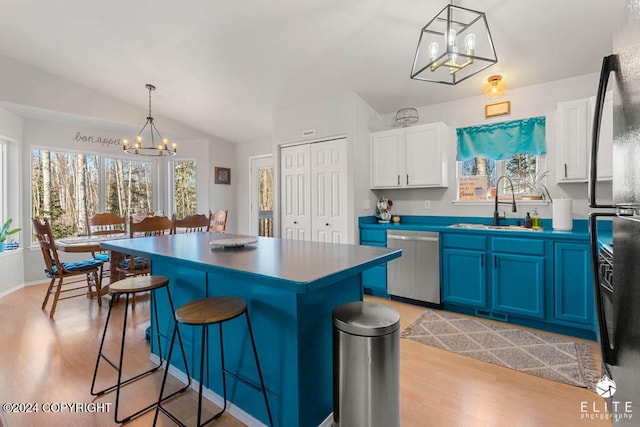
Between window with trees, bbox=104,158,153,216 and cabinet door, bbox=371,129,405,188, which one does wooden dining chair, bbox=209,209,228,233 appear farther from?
window with trees, bbox=104,158,153,216

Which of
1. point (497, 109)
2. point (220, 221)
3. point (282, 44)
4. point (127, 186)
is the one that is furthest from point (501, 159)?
point (127, 186)

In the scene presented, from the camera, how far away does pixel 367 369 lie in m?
1.29

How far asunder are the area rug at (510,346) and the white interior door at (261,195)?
12.3 feet

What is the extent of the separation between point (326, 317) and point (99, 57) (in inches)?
173

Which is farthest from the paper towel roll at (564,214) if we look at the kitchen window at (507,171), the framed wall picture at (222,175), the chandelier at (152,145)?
the framed wall picture at (222,175)

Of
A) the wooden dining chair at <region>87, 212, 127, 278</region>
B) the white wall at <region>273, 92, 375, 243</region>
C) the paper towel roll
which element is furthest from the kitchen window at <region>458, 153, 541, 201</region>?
the wooden dining chair at <region>87, 212, 127, 278</region>

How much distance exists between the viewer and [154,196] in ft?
19.8

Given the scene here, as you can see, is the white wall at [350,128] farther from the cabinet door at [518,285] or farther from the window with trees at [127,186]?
the window with trees at [127,186]

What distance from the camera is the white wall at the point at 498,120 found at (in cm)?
311

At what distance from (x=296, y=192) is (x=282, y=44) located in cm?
199

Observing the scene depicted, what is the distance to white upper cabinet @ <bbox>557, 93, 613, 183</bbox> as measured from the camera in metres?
2.72

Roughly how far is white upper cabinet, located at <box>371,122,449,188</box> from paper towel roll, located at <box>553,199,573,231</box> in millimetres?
1161

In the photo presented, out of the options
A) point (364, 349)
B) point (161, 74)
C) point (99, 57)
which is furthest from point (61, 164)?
point (364, 349)

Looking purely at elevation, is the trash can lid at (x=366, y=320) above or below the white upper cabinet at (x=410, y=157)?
below
